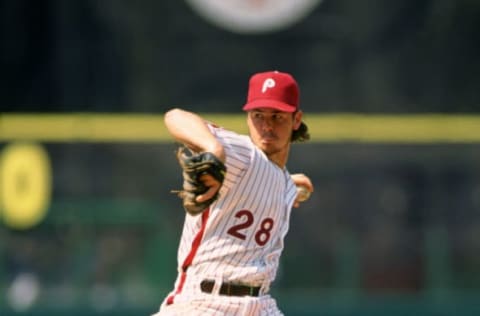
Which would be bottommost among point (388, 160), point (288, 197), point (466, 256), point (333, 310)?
point (288, 197)

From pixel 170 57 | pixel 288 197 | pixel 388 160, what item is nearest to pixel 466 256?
pixel 388 160

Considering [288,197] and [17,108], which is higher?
[17,108]

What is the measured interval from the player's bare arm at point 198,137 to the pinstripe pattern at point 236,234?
0.22 metres

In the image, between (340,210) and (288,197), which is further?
(340,210)

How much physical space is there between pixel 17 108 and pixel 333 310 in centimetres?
266

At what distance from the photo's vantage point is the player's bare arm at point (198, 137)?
10.8ft

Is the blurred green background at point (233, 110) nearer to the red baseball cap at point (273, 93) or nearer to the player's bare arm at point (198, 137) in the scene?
the red baseball cap at point (273, 93)

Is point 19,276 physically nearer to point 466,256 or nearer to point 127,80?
point 127,80

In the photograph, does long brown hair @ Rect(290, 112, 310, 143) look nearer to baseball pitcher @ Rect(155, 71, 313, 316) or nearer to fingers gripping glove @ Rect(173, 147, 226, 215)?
baseball pitcher @ Rect(155, 71, 313, 316)

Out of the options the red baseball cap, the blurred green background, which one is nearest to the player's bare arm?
the red baseball cap

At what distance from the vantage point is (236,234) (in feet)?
12.2

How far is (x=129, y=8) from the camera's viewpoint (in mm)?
8961

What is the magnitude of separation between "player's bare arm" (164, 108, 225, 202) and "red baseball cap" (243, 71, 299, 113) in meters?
0.38

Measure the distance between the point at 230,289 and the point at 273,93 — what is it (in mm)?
616
